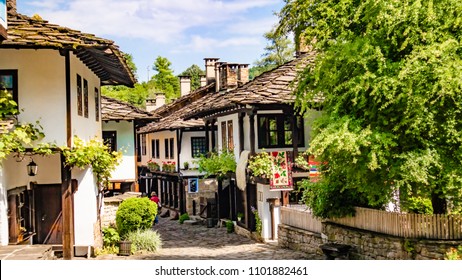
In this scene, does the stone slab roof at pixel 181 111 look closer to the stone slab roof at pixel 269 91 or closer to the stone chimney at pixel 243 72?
the stone chimney at pixel 243 72

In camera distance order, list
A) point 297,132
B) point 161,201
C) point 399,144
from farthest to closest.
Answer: point 161,201, point 297,132, point 399,144

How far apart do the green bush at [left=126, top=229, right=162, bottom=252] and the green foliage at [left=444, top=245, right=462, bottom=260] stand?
25.6ft

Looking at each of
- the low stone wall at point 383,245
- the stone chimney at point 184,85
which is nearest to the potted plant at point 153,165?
the stone chimney at point 184,85

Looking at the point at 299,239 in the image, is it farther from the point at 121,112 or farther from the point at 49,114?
the point at 121,112

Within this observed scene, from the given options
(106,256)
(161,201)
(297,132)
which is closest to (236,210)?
(297,132)

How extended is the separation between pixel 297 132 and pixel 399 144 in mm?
7394

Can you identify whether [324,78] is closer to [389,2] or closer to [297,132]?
[389,2]

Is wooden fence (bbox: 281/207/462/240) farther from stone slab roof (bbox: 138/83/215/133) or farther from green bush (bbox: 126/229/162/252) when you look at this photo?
stone slab roof (bbox: 138/83/215/133)

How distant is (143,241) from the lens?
1611cm

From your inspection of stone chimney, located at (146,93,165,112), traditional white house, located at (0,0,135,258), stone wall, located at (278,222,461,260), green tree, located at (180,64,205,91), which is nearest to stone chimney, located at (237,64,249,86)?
stone chimney, located at (146,93,165,112)

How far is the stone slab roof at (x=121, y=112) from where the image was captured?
20766 mm

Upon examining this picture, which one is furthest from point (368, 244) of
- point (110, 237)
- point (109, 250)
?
point (110, 237)

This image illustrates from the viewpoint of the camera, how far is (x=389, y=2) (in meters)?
10.7

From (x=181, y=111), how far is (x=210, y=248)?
12.6 metres
